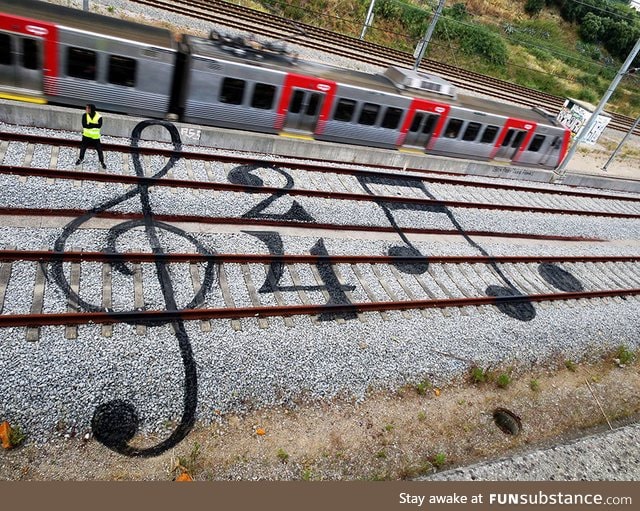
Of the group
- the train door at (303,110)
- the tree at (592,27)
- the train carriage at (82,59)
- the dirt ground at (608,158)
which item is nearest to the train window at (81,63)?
the train carriage at (82,59)

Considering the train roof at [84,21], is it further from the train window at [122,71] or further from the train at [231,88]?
the train window at [122,71]

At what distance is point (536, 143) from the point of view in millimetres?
21969

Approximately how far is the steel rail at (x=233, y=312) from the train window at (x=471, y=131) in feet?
30.5

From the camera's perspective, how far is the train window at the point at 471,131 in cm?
1984

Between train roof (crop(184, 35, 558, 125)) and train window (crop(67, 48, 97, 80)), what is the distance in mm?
2922

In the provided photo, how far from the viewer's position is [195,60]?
14.2 metres

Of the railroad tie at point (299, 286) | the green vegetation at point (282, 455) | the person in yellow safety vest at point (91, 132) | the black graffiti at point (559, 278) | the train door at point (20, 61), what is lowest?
the green vegetation at point (282, 455)

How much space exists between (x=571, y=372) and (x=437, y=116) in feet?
38.1

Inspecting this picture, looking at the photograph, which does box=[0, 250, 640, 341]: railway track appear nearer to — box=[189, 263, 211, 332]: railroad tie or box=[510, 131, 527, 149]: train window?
box=[189, 263, 211, 332]: railroad tie

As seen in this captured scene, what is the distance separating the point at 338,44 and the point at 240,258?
2441 centimetres

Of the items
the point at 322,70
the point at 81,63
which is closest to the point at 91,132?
the point at 81,63

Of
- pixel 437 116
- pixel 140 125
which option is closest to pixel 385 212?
pixel 437 116

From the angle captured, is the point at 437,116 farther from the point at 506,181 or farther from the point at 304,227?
the point at 304,227

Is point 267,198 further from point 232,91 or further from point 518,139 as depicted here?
point 518,139
